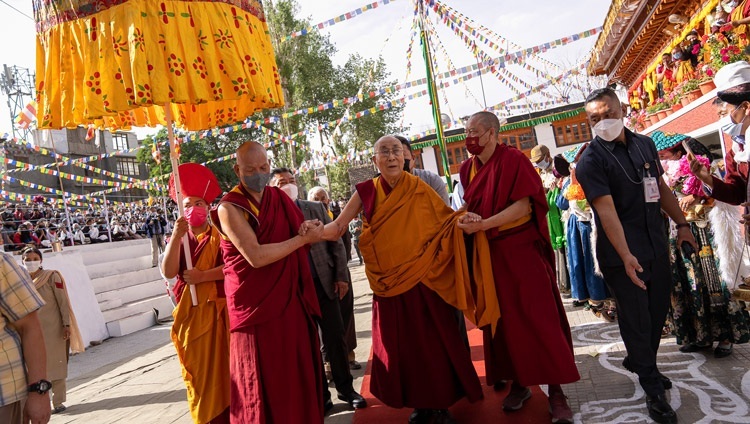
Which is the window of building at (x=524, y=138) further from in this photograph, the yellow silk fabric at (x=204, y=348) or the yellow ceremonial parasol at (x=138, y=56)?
Result: the yellow ceremonial parasol at (x=138, y=56)

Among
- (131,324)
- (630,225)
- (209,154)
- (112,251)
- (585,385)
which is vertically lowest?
(585,385)

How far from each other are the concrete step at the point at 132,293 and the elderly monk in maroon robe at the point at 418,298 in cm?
955

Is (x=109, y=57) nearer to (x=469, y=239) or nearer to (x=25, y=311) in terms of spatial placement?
(x=25, y=311)

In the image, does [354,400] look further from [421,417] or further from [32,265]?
[32,265]

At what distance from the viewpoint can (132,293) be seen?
40.8ft

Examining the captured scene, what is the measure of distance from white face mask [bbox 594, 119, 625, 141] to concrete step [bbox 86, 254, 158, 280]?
1191 cm

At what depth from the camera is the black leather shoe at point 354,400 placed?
4.20 metres

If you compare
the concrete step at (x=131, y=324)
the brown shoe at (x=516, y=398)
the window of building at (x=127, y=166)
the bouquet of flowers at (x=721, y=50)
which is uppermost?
the window of building at (x=127, y=166)

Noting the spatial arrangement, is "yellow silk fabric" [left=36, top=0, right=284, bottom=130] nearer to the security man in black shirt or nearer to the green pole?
the security man in black shirt

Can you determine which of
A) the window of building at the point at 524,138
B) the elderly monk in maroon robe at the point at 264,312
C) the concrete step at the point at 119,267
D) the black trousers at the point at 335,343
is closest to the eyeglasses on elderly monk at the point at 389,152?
the elderly monk in maroon robe at the point at 264,312

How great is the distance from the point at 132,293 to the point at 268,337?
10511 mm

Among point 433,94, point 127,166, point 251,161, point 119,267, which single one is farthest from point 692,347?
point 127,166

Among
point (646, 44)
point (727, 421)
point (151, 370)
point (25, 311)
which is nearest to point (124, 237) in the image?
point (151, 370)

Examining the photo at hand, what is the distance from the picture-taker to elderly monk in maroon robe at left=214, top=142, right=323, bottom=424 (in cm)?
315
